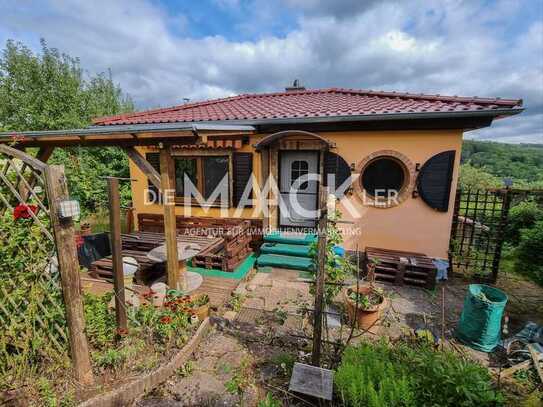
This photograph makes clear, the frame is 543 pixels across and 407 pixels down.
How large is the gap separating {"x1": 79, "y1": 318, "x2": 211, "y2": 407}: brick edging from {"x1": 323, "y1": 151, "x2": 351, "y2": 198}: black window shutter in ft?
14.2

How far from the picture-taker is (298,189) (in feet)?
21.0

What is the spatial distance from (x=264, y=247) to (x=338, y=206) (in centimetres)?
200

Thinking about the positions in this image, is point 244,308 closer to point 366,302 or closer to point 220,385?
point 220,385

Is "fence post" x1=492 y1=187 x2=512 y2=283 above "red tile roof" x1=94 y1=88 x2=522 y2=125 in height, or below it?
below

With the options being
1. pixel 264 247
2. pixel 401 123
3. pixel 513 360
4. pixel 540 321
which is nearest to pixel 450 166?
pixel 401 123

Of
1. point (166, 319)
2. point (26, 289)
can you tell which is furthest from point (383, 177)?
point (26, 289)

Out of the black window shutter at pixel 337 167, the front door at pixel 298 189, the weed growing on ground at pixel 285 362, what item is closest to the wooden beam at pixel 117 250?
the weed growing on ground at pixel 285 362

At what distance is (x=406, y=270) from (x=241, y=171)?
14.0 ft

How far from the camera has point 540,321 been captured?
12.7 feet

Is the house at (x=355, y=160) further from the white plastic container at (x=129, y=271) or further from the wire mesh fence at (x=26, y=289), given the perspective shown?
the wire mesh fence at (x=26, y=289)

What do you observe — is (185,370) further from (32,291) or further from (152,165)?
(152,165)

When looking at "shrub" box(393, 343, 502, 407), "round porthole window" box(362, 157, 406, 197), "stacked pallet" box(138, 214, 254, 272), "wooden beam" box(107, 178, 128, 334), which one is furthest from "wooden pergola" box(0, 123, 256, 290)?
"round porthole window" box(362, 157, 406, 197)

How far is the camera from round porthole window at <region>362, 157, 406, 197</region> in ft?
18.1

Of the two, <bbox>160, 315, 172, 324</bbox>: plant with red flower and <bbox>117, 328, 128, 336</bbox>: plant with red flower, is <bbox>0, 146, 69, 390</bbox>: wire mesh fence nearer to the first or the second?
<bbox>117, 328, 128, 336</bbox>: plant with red flower
